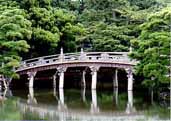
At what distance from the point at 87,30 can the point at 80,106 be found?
14362 mm

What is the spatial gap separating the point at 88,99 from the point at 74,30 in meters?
10.2

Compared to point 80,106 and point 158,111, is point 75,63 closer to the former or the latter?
point 80,106

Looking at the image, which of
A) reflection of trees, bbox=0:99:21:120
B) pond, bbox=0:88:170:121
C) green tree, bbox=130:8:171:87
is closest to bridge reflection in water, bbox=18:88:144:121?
pond, bbox=0:88:170:121

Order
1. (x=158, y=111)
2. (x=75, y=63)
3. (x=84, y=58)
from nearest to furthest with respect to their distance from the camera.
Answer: (x=158, y=111), (x=84, y=58), (x=75, y=63)

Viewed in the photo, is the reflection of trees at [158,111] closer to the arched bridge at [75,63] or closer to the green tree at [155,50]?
the green tree at [155,50]

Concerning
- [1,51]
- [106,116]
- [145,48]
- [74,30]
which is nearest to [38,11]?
[74,30]

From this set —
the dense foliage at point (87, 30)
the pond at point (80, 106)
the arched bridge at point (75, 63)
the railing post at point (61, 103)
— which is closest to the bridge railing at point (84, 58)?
the arched bridge at point (75, 63)

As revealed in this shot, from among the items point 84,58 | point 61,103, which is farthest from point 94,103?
point 84,58

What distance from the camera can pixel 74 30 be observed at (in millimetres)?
45094

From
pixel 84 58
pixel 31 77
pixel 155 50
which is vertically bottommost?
pixel 31 77

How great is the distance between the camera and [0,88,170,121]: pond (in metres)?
28.1

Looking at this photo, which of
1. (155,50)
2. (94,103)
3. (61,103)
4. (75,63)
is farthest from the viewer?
(75,63)

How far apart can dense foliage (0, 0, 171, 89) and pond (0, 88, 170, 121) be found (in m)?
2.00

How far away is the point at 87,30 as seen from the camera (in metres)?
46.2
